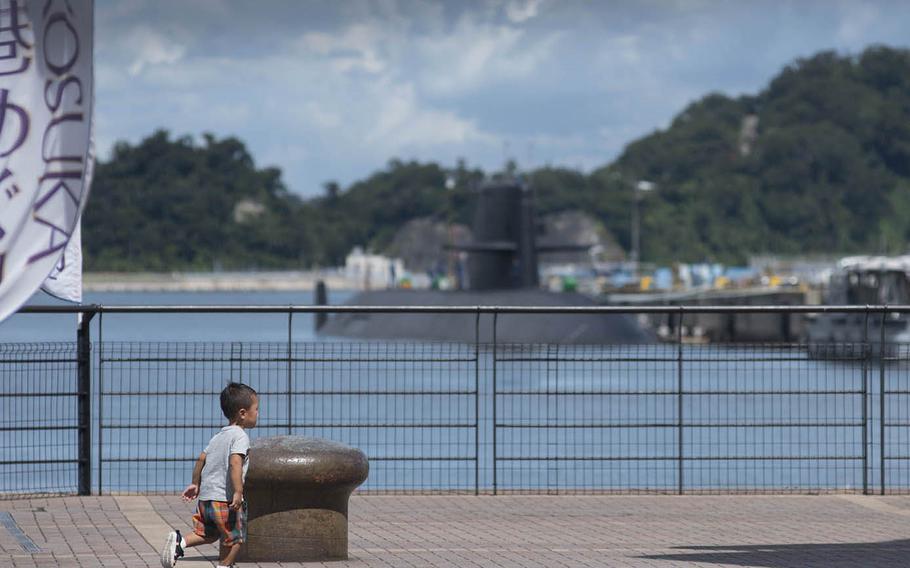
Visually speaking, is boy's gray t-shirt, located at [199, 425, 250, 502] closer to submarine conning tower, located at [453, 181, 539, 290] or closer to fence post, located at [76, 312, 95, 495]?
fence post, located at [76, 312, 95, 495]

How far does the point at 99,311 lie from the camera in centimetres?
1463

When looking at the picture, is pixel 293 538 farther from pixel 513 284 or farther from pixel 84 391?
pixel 513 284

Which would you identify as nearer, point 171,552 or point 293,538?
point 171,552

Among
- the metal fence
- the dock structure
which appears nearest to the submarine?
the dock structure

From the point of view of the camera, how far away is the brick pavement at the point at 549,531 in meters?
11.6

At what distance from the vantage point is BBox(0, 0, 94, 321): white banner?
22.8 ft

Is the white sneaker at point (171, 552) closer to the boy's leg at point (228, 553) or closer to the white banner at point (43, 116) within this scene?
the boy's leg at point (228, 553)

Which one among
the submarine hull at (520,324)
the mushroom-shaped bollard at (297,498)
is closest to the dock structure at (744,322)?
the submarine hull at (520,324)

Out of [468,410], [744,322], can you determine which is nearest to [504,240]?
[744,322]

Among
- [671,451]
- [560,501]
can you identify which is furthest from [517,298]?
[560,501]

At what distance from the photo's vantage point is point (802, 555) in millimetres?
11852

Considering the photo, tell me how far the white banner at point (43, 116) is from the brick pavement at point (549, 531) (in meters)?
4.71

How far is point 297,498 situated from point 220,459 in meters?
1.41

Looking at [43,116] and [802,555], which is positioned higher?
[43,116]
